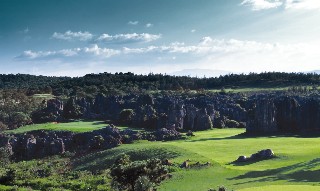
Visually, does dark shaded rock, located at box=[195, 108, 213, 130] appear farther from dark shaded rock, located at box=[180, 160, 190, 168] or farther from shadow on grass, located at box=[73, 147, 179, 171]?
dark shaded rock, located at box=[180, 160, 190, 168]

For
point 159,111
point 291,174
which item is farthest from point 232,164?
point 159,111

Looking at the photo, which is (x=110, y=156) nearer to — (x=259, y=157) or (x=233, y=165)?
(x=233, y=165)

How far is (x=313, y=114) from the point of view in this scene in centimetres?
12738

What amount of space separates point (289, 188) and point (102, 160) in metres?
50.4

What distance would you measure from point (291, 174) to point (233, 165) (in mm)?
12668

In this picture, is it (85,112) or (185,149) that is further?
(85,112)

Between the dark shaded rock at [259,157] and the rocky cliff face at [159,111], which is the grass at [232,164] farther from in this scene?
the rocky cliff face at [159,111]

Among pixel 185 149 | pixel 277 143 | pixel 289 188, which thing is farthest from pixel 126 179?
pixel 277 143

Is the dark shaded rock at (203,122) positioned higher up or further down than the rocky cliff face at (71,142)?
higher up

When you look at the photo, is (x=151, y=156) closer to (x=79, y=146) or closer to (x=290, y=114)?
(x=79, y=146)

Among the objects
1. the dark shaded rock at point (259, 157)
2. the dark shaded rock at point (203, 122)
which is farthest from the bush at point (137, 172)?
the dark shaded rock at point (203, 122)

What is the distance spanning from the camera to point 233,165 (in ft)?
239

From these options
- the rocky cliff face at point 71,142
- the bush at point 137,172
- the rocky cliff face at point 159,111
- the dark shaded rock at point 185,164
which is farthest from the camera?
the rocky cliff face at point 159,111

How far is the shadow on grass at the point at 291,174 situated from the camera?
5970 cm
